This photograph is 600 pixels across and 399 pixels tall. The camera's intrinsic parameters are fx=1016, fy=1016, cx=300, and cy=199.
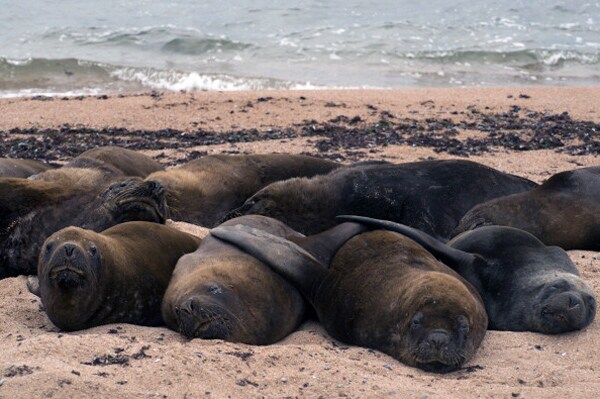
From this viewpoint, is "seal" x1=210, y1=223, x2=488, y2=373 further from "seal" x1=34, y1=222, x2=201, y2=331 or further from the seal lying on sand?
the seal lying on sand

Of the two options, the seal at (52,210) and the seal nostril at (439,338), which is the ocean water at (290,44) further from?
the seal nostril at (439,338)

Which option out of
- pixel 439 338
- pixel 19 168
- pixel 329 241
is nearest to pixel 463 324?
pixel 439 338

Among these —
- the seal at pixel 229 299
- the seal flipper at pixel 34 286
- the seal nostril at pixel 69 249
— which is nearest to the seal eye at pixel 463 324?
the seal at pixel 229 299

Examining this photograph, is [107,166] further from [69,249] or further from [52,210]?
[69,249]

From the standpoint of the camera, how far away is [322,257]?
708 cm

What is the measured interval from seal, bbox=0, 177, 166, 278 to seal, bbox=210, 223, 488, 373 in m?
0.95

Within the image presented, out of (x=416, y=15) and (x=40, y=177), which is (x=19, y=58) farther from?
(x=40, y=177)

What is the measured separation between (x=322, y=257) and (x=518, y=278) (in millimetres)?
1341

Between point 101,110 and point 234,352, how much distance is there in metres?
10.8

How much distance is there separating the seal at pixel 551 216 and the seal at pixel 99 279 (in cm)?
273

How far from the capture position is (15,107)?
16234mm

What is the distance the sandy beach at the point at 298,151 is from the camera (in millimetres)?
5129

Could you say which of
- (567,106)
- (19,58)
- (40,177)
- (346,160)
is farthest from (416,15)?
(40,177)

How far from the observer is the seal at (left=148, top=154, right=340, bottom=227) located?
29.7ft
